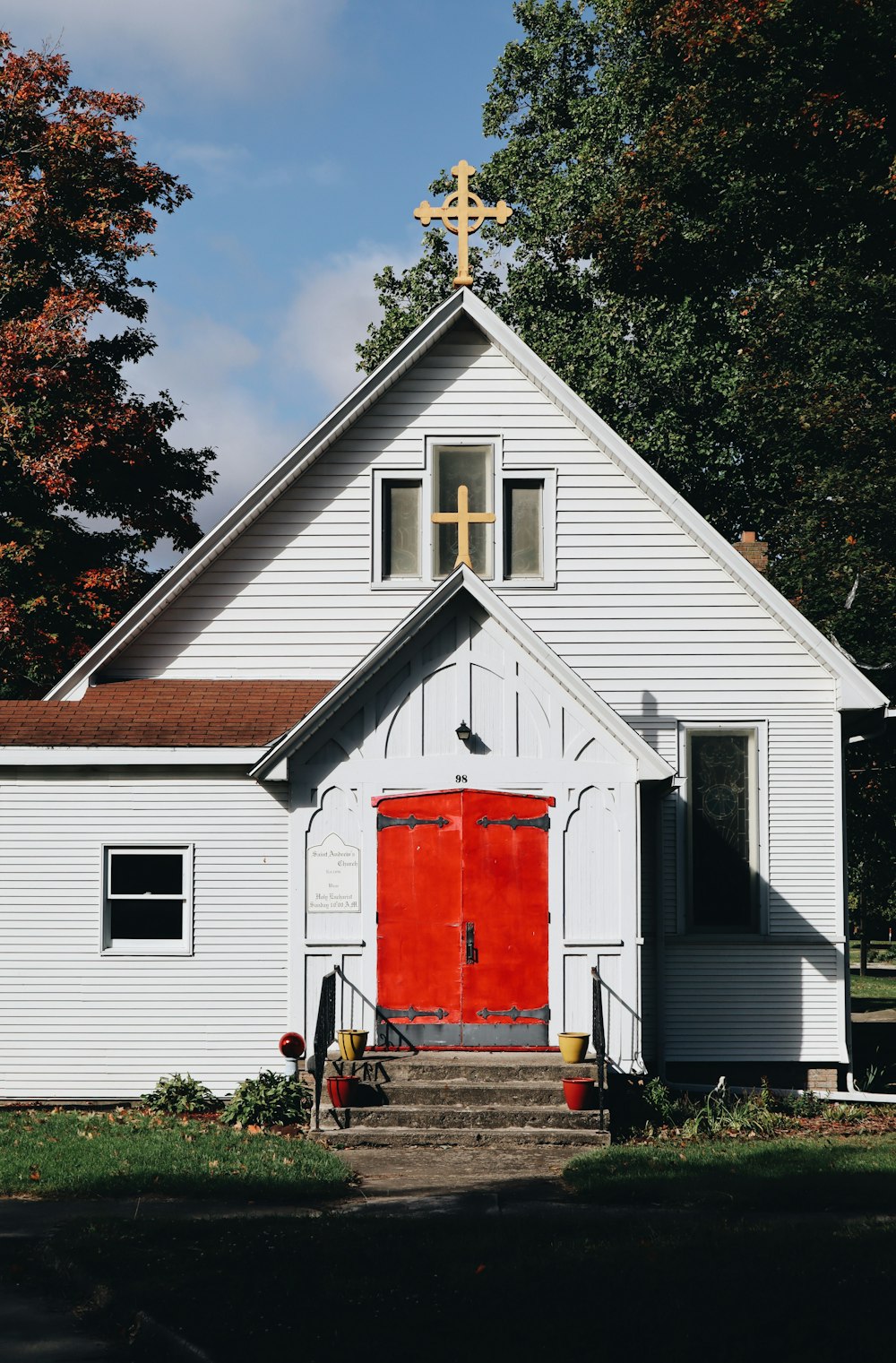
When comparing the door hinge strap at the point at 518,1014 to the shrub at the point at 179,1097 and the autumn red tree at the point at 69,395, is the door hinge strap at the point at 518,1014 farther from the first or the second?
the autumn red tree at the point at 69,395

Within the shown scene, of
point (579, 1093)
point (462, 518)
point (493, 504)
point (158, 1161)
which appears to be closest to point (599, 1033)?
point (579, 1093)

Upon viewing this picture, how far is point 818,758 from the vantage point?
16188 millimetres

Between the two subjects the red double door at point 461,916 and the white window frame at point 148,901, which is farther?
the white window frame at point 148,901

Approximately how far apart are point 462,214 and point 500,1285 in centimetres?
1211

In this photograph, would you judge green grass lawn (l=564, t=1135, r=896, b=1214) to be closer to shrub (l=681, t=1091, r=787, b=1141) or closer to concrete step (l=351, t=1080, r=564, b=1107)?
shrub (l=681, t=1091, r=787, b=1141)

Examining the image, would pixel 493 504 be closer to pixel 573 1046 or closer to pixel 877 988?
pixel 573 1046

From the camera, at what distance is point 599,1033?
12.8 m

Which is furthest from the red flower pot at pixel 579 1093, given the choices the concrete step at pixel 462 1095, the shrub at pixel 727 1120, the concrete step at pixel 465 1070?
the shrub at pixel 727 1120

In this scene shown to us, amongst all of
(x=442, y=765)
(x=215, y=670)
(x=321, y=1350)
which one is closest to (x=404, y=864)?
(x=442, y=765)

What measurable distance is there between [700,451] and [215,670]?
18.4 m

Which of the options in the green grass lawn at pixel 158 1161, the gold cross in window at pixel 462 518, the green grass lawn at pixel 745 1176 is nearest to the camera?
the green grass lawn at pixel 745 1176

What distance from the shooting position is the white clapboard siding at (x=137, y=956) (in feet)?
48.7

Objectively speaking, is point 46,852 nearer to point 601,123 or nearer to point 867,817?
point 867,817

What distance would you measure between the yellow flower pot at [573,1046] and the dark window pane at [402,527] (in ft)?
18.5
